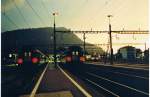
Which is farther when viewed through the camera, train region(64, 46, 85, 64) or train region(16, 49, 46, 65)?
train region(64, 46, 85, 64)

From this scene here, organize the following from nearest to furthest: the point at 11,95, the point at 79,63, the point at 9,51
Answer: the point at 11,95, the point at 79,63, the point at 9,51

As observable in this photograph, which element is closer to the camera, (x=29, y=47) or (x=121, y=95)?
(x=121, y=95)

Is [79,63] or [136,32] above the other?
[136,32]

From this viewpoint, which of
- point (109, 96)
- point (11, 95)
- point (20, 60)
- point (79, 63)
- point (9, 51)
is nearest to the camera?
point (109, 96)

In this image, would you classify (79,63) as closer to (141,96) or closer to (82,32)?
(82,32)

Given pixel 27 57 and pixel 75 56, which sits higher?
pixel 75 56

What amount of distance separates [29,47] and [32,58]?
5.75 feet

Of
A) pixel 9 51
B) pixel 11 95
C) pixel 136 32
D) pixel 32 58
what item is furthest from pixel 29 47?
pixel 9 51

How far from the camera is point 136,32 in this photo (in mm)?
57469

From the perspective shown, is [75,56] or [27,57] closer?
[27,57]

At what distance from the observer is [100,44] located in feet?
315

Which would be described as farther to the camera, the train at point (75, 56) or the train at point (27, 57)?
the train at point (75, 56)

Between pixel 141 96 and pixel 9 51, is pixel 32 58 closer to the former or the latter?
pixel 141 96

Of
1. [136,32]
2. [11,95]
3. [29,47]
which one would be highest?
[136,32]
